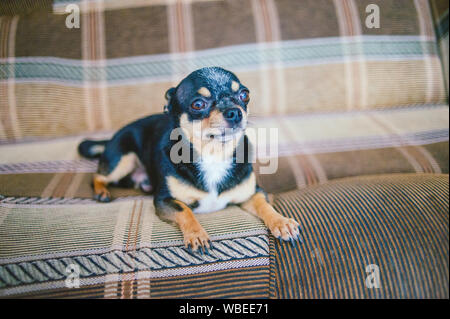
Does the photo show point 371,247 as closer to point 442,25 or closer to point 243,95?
point 243,95

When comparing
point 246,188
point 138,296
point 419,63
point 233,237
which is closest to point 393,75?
point 419,63

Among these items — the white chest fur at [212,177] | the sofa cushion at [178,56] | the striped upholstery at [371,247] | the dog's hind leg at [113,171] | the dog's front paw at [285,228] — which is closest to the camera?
the striped upholstery at [371,247]

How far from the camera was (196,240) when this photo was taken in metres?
0.77

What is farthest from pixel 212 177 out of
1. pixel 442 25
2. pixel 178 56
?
pixel 442 25

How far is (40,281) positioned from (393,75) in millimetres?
1804

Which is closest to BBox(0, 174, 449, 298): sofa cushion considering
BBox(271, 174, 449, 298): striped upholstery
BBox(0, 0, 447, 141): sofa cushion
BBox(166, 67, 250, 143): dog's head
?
BBox(271, 174, 449, 298): striped upholstery

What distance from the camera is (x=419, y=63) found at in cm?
157

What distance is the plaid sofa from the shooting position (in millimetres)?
718

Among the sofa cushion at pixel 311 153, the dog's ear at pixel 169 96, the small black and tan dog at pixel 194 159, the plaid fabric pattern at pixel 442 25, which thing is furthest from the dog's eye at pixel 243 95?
the plaid fabric pattern at pixel 442 25

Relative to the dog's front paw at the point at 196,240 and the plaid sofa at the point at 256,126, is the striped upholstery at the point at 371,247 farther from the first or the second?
the dog's front paw at the point at 196,240

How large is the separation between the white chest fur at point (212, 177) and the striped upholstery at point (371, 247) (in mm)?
237

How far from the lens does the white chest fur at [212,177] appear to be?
0.95m
